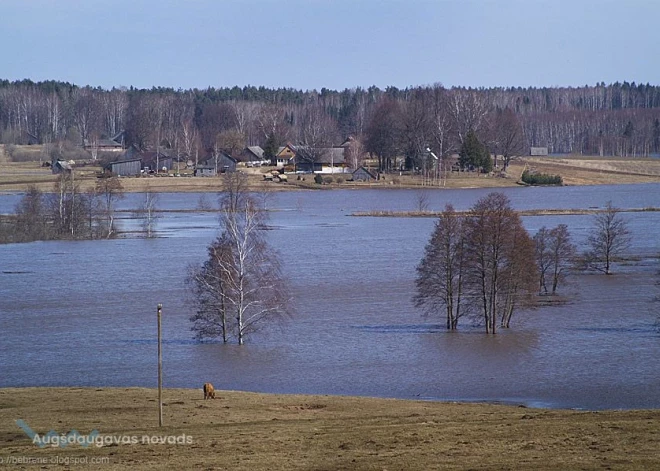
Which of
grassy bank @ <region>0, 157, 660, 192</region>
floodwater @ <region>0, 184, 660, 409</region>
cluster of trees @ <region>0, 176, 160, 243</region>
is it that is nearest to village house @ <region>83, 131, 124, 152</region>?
grassy bank @ <region>0, 157, 660, 192</region>

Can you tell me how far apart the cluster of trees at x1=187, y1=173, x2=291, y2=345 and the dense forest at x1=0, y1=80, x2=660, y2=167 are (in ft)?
230

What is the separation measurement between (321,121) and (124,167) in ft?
130

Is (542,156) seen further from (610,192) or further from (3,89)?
(3,89)

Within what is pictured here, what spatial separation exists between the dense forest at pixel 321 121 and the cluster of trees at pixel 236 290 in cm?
7025

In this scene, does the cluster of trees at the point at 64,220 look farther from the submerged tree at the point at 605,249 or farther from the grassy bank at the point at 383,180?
the submerged tree at the point at 605,249

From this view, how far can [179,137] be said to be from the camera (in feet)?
394

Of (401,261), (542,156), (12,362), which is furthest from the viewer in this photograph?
(542,156)

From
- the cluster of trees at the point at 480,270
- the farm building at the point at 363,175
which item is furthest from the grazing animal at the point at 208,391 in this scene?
the farm building at the point at 363,175

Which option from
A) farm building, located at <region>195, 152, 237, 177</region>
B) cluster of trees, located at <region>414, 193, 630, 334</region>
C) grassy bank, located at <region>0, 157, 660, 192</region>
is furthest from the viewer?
farm building, located at <region>195, 152, 237, 177</region>

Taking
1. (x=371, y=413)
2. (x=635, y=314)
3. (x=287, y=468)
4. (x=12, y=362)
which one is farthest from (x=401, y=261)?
(x=287, y=468)

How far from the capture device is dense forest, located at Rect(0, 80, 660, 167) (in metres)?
107

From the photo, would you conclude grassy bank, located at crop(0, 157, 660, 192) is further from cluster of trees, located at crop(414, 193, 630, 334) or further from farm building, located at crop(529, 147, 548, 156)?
cluster of trees, located at crop(414, 193, 630, 334)

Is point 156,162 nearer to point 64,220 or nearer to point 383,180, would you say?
point 383,180

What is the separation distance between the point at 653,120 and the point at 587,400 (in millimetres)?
149062
